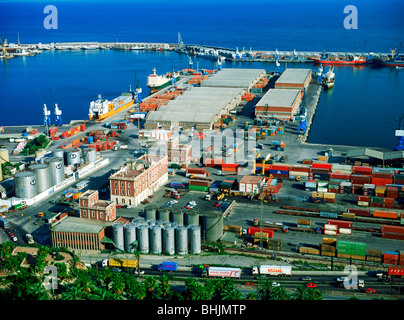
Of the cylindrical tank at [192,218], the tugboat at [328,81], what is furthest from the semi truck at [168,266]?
the tugboat at [328,81]

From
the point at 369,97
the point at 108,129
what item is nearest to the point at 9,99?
the point at 108,129

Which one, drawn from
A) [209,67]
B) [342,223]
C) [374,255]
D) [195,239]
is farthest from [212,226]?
[209,67]

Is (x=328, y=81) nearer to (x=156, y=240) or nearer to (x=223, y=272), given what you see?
(x=156, y=240)

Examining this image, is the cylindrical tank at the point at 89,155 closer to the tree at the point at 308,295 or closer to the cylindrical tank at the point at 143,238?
the cylindrical tank at the point at 143,238

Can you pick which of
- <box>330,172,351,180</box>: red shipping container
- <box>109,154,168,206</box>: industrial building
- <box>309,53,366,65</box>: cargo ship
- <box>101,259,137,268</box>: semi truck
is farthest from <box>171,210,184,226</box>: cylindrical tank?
<box>309,53,366,65</box>: cargo ship

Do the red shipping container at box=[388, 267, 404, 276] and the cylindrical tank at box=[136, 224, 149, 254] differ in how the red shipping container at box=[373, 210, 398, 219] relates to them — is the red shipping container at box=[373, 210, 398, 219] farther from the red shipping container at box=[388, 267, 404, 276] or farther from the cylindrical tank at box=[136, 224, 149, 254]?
the cylindrical tank at box=[136, 224, 149, 254]
